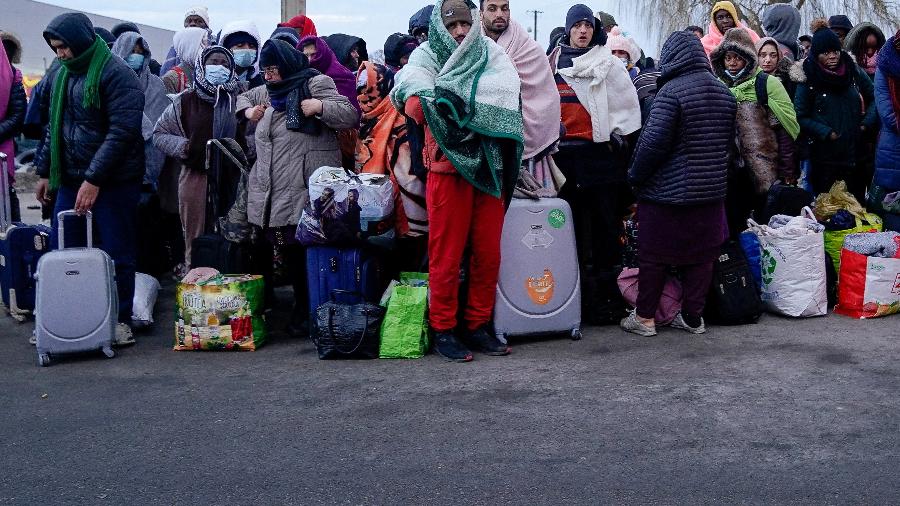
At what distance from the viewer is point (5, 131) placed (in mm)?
6922

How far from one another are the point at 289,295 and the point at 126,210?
1824 millimetres

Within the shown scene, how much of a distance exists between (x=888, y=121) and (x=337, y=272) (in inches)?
165

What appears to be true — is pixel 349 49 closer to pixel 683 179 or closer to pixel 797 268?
pixel 683 179

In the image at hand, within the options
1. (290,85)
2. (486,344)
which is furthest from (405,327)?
(290,85)

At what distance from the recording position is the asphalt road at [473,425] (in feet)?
11.5

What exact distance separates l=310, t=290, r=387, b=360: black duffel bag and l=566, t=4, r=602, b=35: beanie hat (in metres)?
2.51

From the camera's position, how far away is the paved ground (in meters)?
3.51

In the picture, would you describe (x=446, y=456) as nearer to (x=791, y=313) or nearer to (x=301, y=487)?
(x=301, y=487)

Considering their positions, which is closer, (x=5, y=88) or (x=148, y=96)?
(x=5, y=88)

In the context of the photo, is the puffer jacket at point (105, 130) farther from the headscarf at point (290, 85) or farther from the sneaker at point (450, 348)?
the sneaker at point (450, 348)

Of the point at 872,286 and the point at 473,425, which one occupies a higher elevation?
the point at 872,286

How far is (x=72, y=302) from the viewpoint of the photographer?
17.3 ft

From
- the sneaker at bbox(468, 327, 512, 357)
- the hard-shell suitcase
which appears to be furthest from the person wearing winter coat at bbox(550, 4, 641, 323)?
the hard-shell suitcase

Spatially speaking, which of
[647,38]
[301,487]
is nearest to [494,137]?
[301,487]
